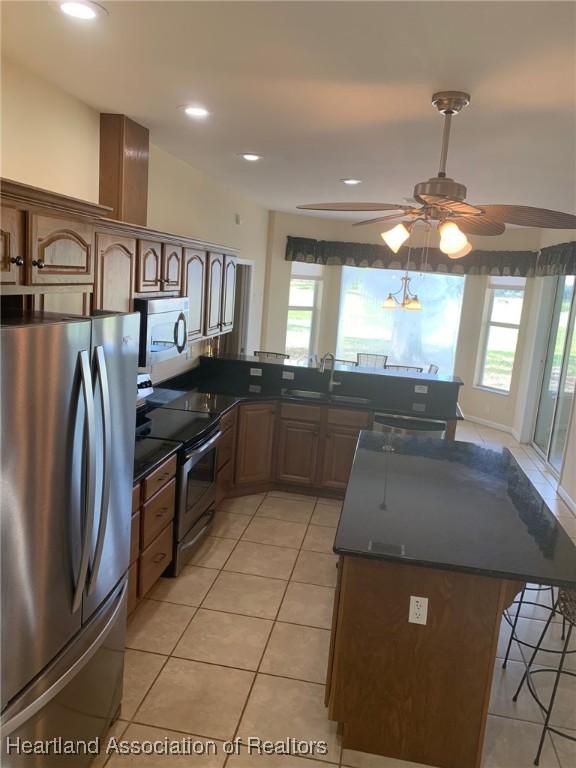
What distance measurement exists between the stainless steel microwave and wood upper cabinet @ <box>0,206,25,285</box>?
1.18 m

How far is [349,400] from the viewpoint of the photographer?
16.2 ft

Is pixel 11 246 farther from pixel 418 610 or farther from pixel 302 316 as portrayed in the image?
pixel 302 316

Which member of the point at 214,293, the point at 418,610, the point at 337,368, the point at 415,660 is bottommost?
the point at 415,660

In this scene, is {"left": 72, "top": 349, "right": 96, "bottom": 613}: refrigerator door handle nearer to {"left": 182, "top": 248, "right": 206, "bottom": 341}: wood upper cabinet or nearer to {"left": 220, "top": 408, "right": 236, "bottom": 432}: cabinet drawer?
{"left": 182, "top": 248, "right": 206, "bottom": 341}: wood upper cabinet

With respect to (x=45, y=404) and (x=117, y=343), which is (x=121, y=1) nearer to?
(x=117, y=343)

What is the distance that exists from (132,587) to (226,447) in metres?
1.68

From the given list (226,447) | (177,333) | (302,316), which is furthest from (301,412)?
(302,316)

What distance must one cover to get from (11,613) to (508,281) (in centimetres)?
758

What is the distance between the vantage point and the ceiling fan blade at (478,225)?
2.65m

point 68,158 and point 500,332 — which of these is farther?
point 500,332

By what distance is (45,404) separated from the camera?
5.39 feet

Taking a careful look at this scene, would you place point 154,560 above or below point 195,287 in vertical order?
below

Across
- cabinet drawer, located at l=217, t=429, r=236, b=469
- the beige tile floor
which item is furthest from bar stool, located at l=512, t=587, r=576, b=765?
cabinet drawer, located at l=217, t=429, r=236, b=469

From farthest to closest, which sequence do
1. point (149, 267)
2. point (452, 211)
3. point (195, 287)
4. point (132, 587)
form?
point (195, 287), point (149, 267), point (132, 587), point (452, 211)
